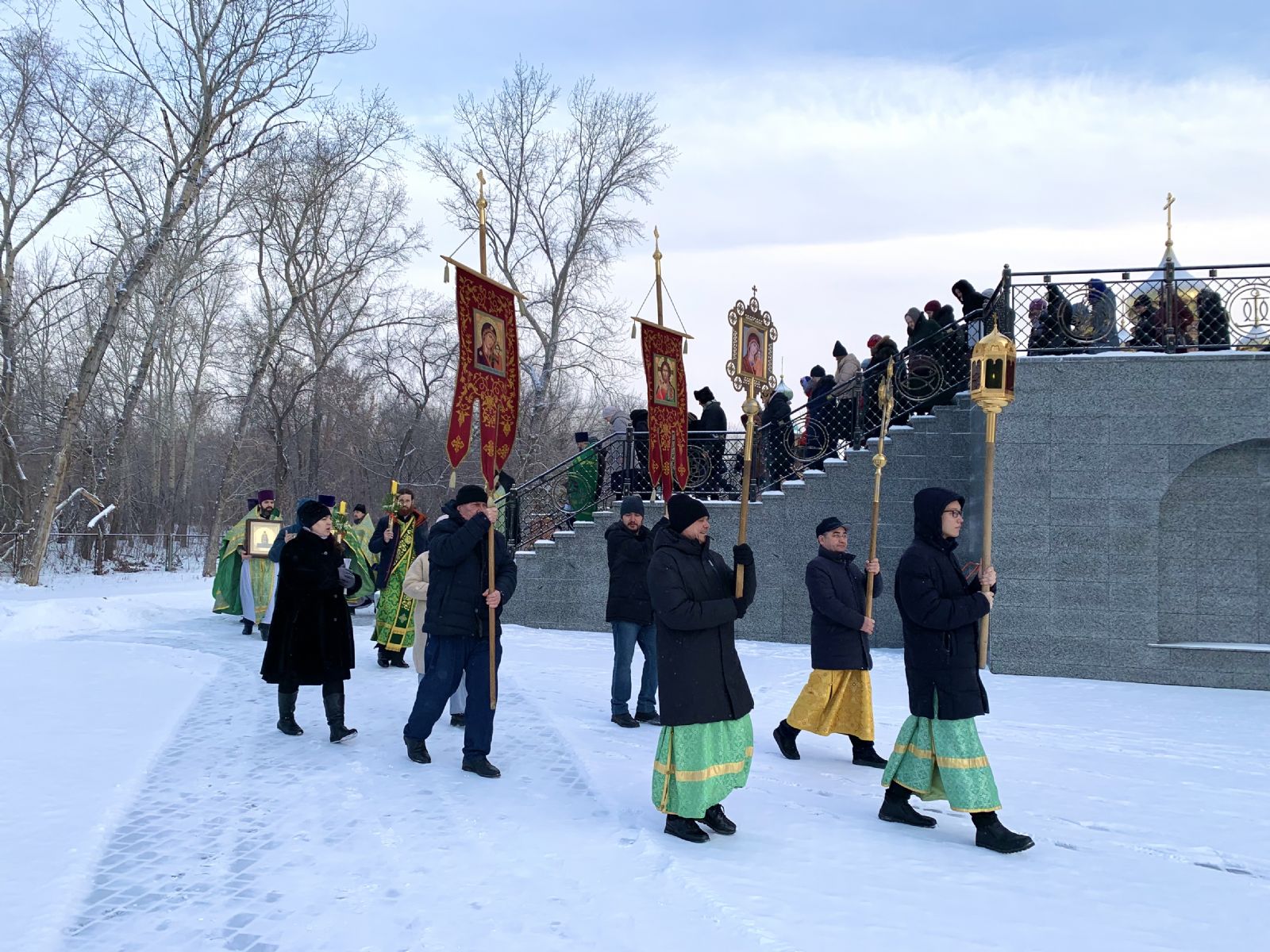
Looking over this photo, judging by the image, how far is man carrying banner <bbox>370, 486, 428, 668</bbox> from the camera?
1085 cm

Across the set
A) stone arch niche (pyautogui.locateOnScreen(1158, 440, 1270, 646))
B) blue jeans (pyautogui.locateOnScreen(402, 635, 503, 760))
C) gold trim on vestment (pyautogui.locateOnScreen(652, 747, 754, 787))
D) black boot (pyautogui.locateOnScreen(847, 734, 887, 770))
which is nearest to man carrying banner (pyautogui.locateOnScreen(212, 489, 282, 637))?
blue jeans (pyautogui.locateOnScreen(402, 635, 503, 760))

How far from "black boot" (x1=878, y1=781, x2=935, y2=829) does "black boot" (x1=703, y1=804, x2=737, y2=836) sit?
918 mm

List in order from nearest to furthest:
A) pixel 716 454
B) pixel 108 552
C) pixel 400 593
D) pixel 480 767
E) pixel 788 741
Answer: pixel 480 767, pixel 788 741, pixel 400 593, pixel 716 454, pixel 108 552

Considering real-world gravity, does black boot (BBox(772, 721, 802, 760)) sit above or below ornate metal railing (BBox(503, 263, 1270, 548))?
below

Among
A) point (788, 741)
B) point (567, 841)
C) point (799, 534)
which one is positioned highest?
point (799, 534)

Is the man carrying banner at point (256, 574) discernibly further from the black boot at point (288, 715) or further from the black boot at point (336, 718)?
the black boot at point (336, 718)

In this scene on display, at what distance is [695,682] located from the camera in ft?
17.3

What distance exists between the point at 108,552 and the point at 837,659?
73.4ft

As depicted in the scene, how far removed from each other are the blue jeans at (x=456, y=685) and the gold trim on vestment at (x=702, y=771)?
5.51 ft

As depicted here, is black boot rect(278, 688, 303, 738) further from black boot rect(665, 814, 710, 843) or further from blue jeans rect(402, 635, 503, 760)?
black boot rect(665, 814, 710, 843)

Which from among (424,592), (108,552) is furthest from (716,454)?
(108,552)

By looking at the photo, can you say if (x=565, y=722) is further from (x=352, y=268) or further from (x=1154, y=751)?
(x=352, y=268)

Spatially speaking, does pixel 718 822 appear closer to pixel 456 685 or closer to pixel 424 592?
pixel 456 685

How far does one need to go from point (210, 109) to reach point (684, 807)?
68.5ft
